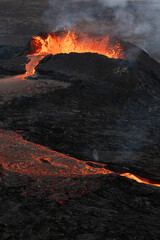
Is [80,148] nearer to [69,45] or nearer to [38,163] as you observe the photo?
[38,163]

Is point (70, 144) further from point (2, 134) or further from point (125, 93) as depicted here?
point (125, 93)

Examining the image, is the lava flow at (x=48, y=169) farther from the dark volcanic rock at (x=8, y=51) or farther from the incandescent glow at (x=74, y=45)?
the dark volcanic rock at (x=8, y=51)

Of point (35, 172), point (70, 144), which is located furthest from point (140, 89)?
point (35, 172)

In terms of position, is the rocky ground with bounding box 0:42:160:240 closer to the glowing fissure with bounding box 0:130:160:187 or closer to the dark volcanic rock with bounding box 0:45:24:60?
the glowing fissure with bounding box 0:130:160:187

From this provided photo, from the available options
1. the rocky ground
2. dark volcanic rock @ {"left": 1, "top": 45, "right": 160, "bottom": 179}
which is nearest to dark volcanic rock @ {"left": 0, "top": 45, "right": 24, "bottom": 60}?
the rocky ground

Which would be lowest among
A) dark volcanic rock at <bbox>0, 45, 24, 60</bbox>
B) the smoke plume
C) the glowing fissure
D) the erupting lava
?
the glowing fissure

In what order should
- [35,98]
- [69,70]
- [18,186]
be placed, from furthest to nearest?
1. [69,70]
2. [35,98]
3. [18,186]

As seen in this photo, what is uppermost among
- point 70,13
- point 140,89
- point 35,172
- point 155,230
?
point 70,13

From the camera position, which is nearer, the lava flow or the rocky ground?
the rocky ground
